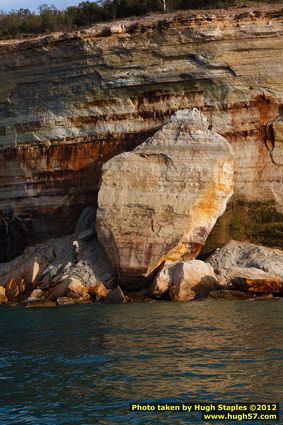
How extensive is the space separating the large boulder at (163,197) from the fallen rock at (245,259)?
Answer: 84cm

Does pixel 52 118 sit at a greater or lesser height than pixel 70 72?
lesser

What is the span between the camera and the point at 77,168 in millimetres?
27250

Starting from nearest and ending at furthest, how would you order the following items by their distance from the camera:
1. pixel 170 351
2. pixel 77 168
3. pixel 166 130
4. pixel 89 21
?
pixel 170 351
pixel 166 130
pixel 77 168
pixel 89 21

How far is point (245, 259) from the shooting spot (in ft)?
75.2

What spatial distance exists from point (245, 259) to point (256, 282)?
6.85ft

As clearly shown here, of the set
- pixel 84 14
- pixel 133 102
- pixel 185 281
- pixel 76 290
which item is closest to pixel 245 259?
pixel 185 281

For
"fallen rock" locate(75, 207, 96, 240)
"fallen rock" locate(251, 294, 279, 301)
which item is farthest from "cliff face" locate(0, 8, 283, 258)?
"fallen rock" locate(251, 294, 279, 301)

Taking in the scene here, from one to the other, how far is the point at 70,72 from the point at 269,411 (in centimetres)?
2115

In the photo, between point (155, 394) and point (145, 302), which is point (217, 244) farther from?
point (155, 394)

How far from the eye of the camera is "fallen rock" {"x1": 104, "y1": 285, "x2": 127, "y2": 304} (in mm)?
21266

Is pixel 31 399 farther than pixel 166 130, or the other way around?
pixel 166 130

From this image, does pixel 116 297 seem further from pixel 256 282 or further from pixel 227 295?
pixel 256 282

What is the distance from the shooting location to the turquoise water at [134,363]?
8.90 m

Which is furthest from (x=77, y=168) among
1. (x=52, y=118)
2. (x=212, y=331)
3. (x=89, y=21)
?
(x=212, y=331)
